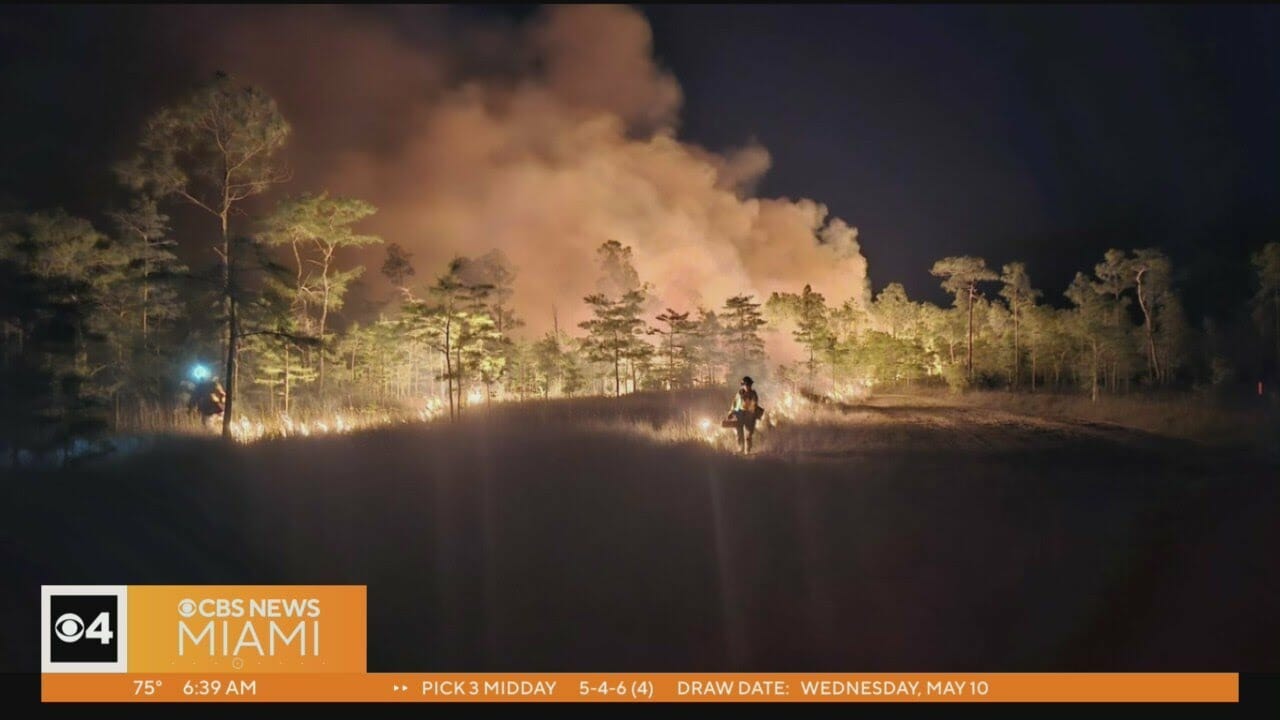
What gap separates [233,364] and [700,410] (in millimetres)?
13489

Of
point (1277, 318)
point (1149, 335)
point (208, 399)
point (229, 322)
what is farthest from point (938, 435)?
point (1149, 335)

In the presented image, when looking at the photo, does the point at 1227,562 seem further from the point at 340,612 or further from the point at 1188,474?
the point at 340,612

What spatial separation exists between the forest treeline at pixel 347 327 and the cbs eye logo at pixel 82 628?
21.5 ft

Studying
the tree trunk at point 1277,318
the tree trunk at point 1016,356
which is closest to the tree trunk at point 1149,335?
the tree trunk at point 1016,356

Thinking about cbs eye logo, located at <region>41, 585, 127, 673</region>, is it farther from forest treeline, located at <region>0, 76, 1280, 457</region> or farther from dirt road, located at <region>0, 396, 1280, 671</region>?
forest treeline, located at <region>0, 76, 1280, 457</region>

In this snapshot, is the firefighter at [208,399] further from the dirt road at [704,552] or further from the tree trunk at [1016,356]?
the tree trunk at [1016,356]

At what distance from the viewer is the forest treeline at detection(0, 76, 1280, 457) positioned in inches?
416

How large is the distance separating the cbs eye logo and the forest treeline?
6.55 meters

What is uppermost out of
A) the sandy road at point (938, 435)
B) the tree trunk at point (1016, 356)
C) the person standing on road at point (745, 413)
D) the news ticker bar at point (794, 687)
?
the tree trunk at point (1016, 356)

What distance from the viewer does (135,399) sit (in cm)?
2108

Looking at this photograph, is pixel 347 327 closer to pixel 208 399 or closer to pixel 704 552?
pixel 208 399

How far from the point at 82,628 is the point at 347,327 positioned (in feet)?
166

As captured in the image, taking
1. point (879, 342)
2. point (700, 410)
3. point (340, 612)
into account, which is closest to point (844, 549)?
point (340, 612)

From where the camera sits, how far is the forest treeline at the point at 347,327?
10562mm
